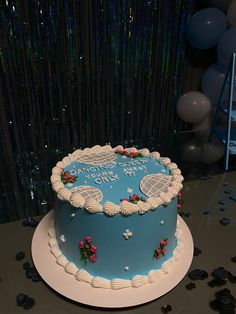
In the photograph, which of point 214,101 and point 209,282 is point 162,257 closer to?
point 209,282

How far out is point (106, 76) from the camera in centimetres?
322

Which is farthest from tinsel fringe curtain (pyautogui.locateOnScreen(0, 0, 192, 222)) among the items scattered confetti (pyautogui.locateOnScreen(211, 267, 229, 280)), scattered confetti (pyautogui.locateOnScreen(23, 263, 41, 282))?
scattered confetti (pyautogui.locateOnScreen(211, 267, 229, 280))

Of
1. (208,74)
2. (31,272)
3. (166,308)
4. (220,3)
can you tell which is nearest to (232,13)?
(220,3)

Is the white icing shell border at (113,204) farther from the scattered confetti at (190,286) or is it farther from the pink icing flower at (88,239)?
A: the scattered confetti at (190,286)

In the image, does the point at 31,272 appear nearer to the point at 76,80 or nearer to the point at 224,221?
the point at 224,221

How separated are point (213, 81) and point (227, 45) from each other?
1.43 feet

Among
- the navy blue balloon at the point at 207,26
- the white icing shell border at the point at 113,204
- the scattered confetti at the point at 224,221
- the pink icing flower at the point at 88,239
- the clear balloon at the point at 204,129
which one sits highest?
the navy blue balloon at the point at 207,26

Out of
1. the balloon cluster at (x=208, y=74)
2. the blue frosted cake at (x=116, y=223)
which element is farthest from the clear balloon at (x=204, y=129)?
the blue frosted cake at (x=116, y=223)

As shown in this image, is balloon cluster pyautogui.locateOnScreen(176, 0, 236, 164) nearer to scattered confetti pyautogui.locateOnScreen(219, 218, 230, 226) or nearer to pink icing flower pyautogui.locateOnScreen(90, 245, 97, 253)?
scattered confetti pyautogui.locateOnScreen(219, 218, 230, 226)

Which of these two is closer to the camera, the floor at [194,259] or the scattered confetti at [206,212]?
the floor at [194,259]

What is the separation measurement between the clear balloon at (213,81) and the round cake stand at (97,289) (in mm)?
1992

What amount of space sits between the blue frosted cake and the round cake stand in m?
0.03

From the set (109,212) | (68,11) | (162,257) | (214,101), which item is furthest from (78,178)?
(214,101)

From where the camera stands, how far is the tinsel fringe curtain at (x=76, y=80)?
8.95 ft
